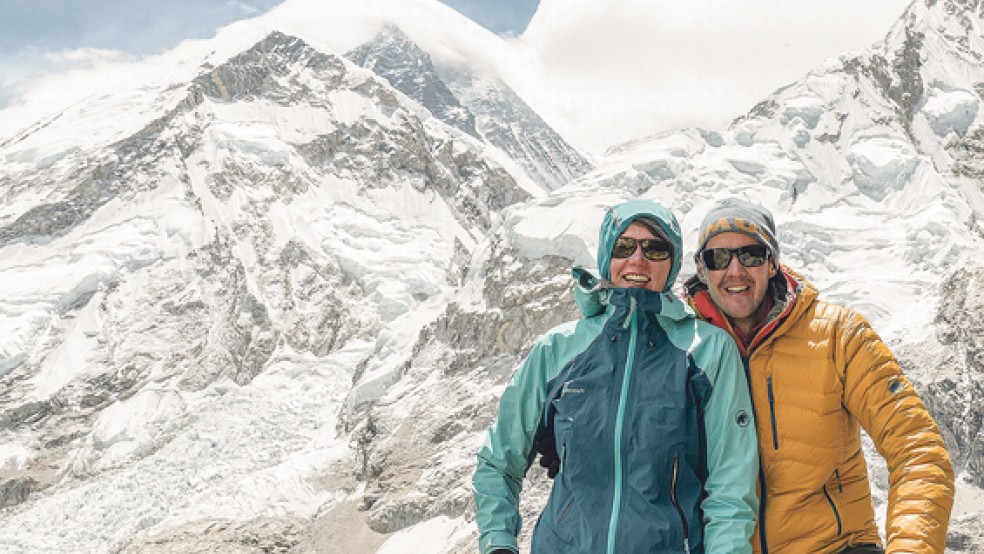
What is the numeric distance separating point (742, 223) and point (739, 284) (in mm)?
349

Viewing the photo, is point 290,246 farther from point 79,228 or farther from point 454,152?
point 454,152

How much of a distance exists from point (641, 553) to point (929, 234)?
206ft

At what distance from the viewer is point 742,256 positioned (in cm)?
452

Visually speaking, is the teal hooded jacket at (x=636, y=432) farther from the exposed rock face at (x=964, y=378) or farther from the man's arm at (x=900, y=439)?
the exposed rock face at (x=964, y=378)

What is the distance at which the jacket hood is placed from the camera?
14.2 feet

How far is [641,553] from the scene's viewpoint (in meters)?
3.71

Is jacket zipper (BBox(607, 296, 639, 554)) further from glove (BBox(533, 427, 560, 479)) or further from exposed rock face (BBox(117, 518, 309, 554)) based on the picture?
exposed rock face (BBox(117, 518, 309, 554))

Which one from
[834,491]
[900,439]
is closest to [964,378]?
[834,491]

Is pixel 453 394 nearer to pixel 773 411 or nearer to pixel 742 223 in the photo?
pixel 742 223

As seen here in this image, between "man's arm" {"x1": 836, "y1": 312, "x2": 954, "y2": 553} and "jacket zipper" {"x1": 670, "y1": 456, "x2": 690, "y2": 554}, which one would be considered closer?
"man's arm" {"x1": 836, "y1": 312, "x2": 954, "y2": 553}

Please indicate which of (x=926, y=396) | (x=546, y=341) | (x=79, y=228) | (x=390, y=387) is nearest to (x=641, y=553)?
(x=546, y=341)

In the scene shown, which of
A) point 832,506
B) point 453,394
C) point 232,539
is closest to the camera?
point 832,506

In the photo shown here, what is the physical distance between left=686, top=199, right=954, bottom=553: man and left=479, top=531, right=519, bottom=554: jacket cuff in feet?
4.26

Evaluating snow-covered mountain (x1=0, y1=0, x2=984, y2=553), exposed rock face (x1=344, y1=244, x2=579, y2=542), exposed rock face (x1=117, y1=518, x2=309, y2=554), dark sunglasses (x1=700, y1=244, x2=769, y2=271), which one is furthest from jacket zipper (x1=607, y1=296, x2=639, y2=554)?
exposed rock face (x1=117, y1=518, x2=309, y2=554)
